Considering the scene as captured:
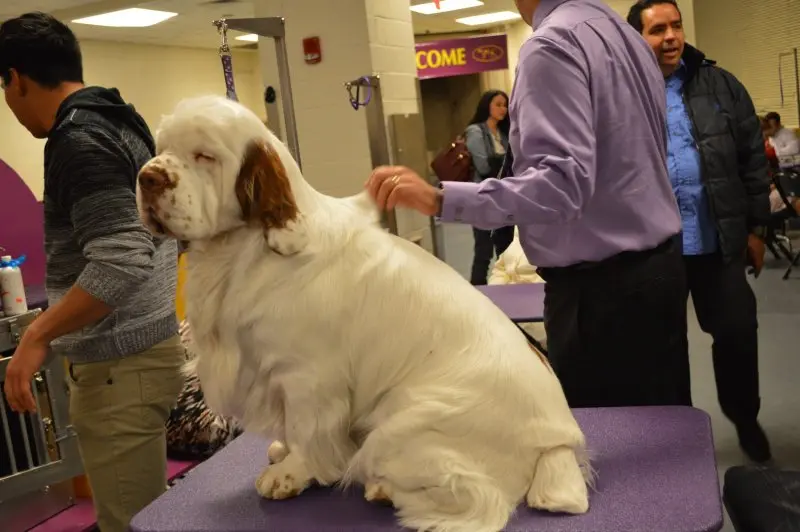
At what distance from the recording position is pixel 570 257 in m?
1.63

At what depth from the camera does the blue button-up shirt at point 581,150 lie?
139 cm

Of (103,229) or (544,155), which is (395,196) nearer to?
(544,155)

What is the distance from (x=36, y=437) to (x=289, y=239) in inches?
68.6

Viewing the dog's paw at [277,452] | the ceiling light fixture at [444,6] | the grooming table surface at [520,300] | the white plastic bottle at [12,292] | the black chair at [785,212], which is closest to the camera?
the dog's paw at [277,452]

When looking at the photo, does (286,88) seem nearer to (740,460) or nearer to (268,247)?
(268,247)

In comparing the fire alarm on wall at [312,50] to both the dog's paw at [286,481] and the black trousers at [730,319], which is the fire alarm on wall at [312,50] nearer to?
the black trousers at [730,319]

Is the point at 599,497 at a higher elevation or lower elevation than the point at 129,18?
lower

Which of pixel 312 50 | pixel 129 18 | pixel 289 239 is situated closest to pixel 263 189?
pixel 289 239

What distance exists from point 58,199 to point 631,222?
4.09 ft

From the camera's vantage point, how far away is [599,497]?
1.29 meters

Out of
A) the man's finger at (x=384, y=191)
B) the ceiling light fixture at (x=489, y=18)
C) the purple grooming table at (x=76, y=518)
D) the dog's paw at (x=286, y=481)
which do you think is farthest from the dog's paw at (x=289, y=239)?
the ceiling light fixture at (x=489, y=18)

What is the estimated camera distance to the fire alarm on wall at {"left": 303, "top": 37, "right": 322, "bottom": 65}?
464 centimetres

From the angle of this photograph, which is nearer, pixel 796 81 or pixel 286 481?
pixel 286 481

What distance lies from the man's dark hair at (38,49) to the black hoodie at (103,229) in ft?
0.29
